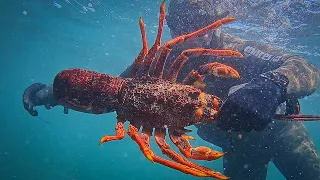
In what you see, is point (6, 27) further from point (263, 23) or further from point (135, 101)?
point (135, 101)

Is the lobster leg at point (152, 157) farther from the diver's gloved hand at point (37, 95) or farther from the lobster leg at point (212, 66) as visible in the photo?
the diver's gloved hand at point (37, 95)

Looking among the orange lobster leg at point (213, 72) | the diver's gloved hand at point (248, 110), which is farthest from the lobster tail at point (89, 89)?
the diver's gloved hand at point (248, 110)

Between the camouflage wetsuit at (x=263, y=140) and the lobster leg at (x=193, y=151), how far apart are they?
2.21 metres

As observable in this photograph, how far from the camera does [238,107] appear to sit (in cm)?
234

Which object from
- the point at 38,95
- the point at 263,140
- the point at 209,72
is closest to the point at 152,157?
the point at 209,72

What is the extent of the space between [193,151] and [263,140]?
130 inches

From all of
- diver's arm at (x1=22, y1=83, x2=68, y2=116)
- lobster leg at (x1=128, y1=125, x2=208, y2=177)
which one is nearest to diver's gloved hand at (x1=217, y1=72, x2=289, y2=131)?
lobster leg at (x1=128, y1=125, x2=208, y2=177)

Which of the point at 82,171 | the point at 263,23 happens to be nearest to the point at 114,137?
the point at 263,23

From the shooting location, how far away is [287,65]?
160 inches

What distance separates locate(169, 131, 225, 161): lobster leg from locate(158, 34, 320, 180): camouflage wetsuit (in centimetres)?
221

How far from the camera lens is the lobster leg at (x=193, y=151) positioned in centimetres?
187

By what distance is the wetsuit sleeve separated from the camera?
12.4 feet

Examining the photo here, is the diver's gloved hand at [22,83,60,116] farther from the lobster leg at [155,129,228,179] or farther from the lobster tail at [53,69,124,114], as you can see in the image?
the lobster leg at [155,129,228,179]

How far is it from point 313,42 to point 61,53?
36.8 metres
